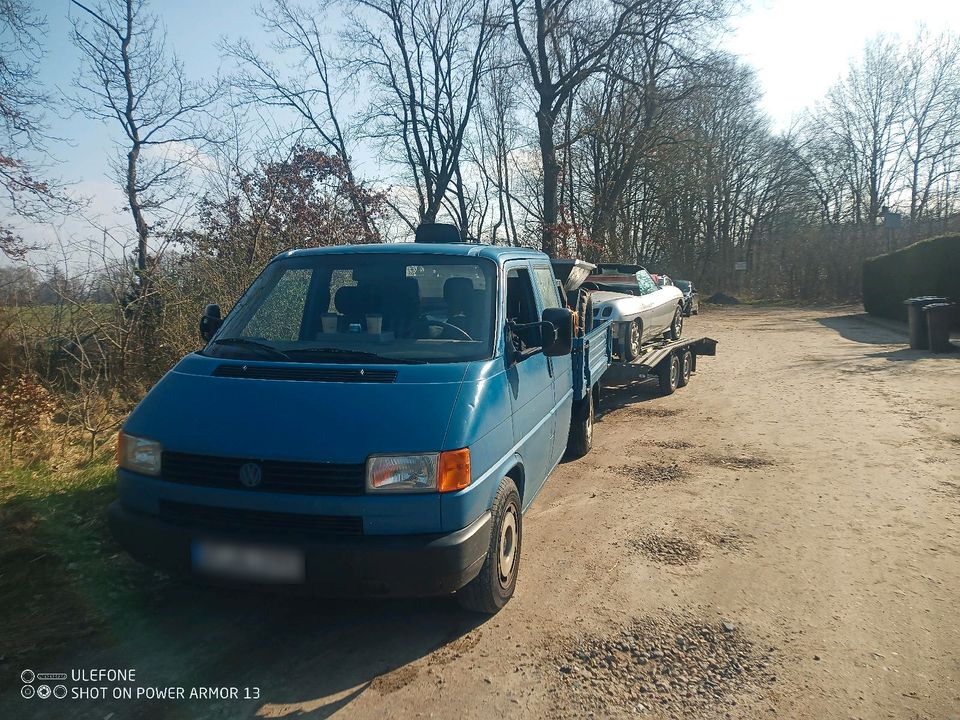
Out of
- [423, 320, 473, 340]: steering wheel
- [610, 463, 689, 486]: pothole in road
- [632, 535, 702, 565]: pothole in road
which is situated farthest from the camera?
[610, 463, 689, 486]: pothole in road

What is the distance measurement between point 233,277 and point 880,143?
135ft

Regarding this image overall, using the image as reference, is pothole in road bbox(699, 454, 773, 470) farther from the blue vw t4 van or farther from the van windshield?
the van windshield

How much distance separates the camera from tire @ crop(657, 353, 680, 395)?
432 inches

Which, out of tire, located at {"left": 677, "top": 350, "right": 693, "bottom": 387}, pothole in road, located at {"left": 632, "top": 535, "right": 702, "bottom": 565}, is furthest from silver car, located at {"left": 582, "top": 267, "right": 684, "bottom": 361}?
pothole in road, located at {"left": 632, "top": 535, "right": 702, "bottom": 565}

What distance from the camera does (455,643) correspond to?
356cm

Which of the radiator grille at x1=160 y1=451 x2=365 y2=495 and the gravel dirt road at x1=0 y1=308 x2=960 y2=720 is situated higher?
the radiator grille at x1=160 y1=451 x2=365 y2=495

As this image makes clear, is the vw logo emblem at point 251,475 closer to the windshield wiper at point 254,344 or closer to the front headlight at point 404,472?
the front headlight at point 404,472

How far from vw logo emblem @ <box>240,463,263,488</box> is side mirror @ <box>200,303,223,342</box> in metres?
1.78

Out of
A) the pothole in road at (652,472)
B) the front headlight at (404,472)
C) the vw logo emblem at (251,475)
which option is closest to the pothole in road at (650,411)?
the pothole in road at (652,472)

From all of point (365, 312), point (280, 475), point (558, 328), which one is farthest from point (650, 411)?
point (280, 475)

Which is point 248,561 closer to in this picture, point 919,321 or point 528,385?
point 528,385

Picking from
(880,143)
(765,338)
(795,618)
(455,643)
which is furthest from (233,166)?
(880,143)

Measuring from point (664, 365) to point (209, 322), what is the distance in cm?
787

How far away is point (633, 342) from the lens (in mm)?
10188
